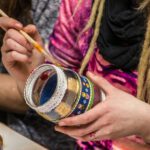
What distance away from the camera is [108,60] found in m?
0.84

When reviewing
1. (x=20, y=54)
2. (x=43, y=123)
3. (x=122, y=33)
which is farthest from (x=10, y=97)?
(x=122, y=33)

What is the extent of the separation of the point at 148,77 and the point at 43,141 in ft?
1.18

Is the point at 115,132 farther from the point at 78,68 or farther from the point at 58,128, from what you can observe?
the point at 78,68

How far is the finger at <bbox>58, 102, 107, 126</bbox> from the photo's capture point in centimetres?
63

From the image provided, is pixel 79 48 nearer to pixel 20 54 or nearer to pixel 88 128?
pixel 20 54

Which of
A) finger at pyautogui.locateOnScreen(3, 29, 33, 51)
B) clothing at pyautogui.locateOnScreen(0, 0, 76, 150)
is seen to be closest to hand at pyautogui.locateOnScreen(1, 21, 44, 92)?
finger at pyautogui.locateOnScreen(3, 29, 33, 51)

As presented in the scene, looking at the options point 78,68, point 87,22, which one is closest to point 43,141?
point 78,68

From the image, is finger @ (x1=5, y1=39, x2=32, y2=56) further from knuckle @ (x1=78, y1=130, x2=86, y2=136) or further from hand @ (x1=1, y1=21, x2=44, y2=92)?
knuckle @ (x1=78, y1=130, x2=86, y2=136)

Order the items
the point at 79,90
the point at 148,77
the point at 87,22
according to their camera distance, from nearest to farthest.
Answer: the point at 79,90 → the point at 148,77 → the point at 87,22

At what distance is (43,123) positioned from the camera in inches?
40.4

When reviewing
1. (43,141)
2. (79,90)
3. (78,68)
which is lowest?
(43,141)

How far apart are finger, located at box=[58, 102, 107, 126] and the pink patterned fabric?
20 centimetres

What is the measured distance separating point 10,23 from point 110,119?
0.30 meters

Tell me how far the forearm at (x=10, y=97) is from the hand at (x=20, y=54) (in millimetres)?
57
